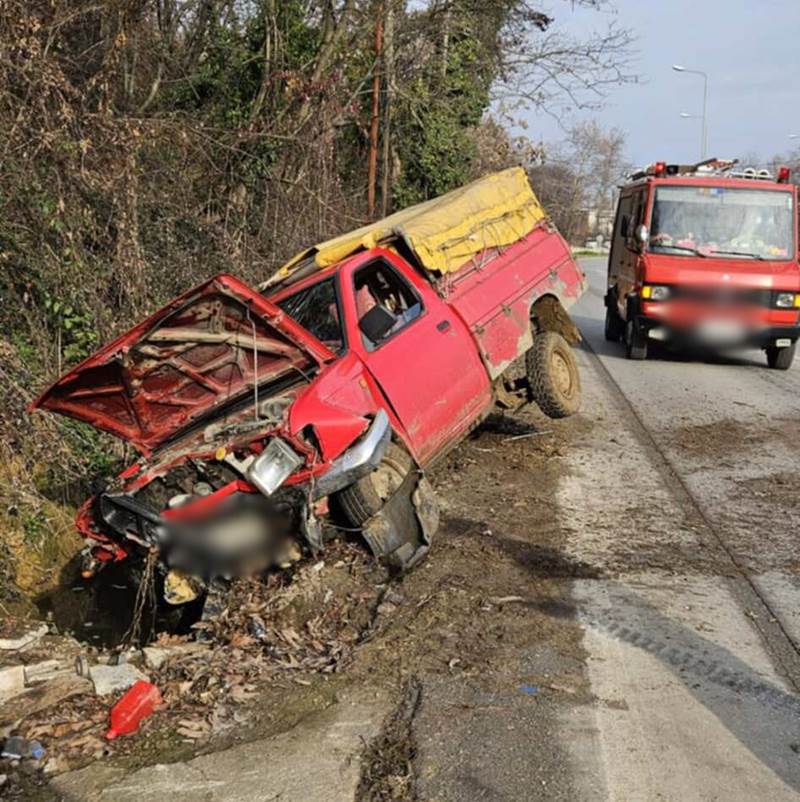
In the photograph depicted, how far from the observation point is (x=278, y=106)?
1407cm

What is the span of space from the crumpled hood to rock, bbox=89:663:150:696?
5.82 ft

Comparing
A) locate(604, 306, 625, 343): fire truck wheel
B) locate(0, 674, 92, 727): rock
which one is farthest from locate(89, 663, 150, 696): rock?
locate(604, 306, 625, 343): fire truck wheel

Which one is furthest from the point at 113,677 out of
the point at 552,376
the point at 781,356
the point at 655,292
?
the point at 781,356

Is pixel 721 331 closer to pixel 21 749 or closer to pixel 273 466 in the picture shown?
pixel 273 466

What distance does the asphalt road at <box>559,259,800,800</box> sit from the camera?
3.61m

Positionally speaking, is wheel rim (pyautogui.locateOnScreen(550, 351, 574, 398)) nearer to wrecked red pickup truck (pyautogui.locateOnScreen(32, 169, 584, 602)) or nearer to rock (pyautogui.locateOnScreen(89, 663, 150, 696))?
wrecked red pickup truck (pyautogui.locateOnScreen(32, 169, 584, 602))

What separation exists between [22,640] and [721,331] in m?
10.5

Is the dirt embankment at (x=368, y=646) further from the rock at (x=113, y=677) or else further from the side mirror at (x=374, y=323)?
the side mirror at (x=374, y=323)

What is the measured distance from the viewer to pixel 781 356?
13250mm

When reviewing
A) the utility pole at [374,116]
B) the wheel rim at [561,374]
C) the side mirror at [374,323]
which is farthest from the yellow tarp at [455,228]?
the utility pole at [374,116]

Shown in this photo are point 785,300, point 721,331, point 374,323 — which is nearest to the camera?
point 374,323

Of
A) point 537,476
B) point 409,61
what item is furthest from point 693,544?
point 409,61

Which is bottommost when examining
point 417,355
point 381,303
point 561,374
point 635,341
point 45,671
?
point 635,341

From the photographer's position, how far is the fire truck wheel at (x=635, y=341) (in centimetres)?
1341
